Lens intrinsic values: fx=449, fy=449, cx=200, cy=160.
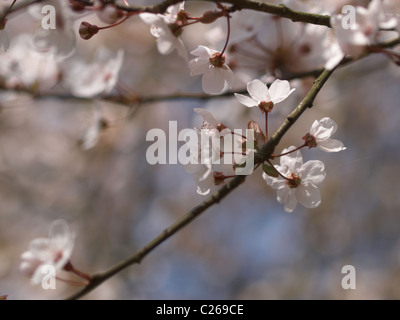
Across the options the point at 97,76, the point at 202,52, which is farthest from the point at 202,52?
the point at 97,76

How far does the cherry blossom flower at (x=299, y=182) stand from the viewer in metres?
0.99

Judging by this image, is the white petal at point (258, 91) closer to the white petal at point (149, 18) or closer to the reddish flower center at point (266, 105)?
the reddish flower center at point (266, 105)

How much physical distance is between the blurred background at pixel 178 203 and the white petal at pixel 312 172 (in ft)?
7.04

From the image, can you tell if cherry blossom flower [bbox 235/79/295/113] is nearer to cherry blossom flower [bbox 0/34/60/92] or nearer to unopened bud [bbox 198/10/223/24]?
unopened bud [bbox 198/10/223/24]

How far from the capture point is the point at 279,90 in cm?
97

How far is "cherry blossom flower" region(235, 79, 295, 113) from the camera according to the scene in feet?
3.15

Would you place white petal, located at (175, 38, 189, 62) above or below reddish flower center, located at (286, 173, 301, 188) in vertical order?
above

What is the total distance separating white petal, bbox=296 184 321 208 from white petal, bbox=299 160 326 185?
1 centimetres

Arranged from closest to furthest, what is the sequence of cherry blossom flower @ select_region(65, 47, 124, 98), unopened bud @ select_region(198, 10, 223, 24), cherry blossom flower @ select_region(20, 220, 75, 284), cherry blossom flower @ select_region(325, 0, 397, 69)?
cherry blossom flower @ select_region(325, 0, 397, 69) → unopened bud @ select_region(198, 10, 223, 24) → cherry blossom flower @ select_region(20, 220, 75, 284) → cherry blossom flower @ select_region(65, 47, 124, 98)

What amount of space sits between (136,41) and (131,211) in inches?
57.9

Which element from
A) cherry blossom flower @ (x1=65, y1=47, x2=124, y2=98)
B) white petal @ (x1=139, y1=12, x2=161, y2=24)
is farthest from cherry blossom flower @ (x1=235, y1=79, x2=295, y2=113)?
cherry blossom flower @ (x1=65, y1=47, x2=124, y2=98)

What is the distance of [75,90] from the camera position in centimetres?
170
